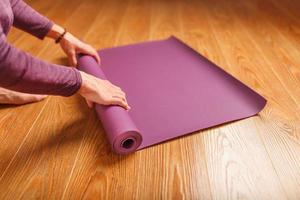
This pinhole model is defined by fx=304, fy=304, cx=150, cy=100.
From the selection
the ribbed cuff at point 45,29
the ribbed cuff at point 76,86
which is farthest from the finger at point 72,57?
the ribbed cuff at point 76,86

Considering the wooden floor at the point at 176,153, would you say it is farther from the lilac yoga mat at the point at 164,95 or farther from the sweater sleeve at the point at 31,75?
the sweater sleeve at the point at 31,75

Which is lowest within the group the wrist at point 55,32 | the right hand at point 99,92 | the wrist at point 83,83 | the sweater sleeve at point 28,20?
the wrist at point 55,32

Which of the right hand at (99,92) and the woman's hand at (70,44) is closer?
the right hand at (99,92)

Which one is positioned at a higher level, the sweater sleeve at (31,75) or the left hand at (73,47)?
the sweater sleeve at (31,75)

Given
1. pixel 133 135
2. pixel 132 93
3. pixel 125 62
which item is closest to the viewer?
pixel 133 135

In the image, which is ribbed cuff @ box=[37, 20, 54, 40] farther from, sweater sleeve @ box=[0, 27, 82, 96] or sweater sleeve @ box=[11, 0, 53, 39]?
sweater sleeve @ box=[0, 27, 82, 96]

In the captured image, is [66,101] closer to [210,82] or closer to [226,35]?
[210,82]

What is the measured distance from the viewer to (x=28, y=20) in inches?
47.0

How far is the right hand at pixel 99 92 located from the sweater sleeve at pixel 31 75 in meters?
0.03

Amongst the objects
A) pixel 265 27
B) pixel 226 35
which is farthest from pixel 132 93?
pixel 265 27

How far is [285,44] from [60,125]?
121 centimetres

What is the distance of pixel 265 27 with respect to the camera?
1.83 m

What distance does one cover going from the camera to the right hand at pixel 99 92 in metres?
0.89

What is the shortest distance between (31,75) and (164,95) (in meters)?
0.54
